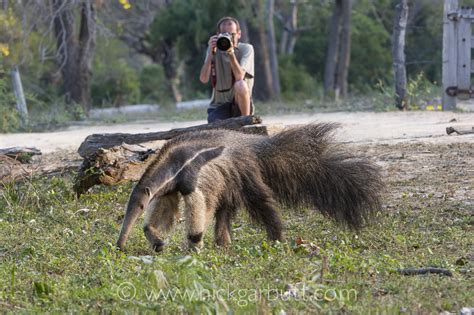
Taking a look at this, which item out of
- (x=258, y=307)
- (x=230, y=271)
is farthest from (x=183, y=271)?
(x=230, y=271)

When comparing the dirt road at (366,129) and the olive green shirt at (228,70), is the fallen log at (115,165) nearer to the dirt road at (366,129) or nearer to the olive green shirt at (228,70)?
the olive green shirt at (228,70)

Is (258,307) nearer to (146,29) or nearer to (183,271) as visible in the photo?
(183,271)

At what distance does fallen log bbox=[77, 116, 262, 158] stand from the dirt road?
274 cm

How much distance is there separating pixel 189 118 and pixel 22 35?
3824 mm

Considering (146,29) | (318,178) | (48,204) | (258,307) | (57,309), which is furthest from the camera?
(146,29)

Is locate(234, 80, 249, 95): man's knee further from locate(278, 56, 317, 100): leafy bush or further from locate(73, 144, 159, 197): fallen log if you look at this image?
locate(278, 56, 317, 100): leafy bush

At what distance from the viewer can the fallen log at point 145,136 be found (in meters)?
8.32

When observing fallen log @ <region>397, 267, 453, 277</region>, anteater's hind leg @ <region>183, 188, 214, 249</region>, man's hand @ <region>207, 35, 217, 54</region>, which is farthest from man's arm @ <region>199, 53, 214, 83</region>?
fallen log @ <region>397, 267, 453, 277</region>

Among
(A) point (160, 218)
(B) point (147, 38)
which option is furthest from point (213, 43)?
(B) point (147, 38)

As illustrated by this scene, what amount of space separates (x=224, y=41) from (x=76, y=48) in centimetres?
1228

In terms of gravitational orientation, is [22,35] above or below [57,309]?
above

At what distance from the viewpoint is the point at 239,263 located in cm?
559

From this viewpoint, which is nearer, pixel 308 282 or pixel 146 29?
pixel 308 282

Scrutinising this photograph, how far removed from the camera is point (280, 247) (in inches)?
232
